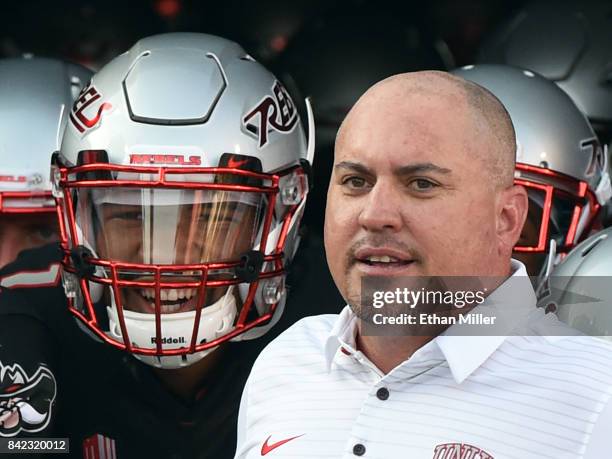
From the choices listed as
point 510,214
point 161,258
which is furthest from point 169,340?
point 510,214

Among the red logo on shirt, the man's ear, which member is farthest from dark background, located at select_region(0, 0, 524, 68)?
the red logo on shirt

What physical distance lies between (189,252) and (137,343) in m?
0.22

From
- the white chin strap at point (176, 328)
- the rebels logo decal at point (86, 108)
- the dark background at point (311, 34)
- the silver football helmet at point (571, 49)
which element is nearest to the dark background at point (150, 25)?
the dark background at point (311, 34)

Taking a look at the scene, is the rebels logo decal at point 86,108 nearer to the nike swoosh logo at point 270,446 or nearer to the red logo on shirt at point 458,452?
the nike swoosh logo at point 270,446

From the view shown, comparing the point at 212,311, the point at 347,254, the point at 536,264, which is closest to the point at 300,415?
the point at 347,254

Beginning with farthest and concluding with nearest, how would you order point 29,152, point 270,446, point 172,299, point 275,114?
point 29,152
point 275,114
point 172,299
point 270,446

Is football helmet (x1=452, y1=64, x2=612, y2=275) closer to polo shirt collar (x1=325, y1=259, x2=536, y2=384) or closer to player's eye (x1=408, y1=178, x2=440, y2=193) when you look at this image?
polo shirt collar (x1=325, y1=259, x2=536, y2=384)

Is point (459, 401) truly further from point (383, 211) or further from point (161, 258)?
point (161, 258)

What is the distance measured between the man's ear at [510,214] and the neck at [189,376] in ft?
3.37

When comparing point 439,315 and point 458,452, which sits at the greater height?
point 439,315

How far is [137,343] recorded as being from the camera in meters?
2.58

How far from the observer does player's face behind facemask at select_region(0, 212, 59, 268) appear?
9.80ft

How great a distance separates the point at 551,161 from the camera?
2.71 m

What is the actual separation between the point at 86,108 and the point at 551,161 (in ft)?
3.29
